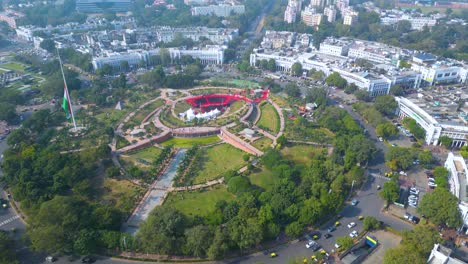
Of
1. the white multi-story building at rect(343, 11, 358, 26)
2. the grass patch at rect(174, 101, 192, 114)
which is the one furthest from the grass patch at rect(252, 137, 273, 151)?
the white multi-story building at rect(343, 11, 358, 26)

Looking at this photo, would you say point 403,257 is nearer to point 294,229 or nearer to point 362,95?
point 294,229

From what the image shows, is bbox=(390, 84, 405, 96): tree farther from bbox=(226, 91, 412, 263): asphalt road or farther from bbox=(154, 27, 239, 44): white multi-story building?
bbox=(154, 27, 239, 44): white multi-story building

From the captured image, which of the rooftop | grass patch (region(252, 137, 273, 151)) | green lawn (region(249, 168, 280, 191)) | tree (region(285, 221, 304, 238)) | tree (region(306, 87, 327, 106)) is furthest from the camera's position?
tree (region(306, 87, 327, 106))

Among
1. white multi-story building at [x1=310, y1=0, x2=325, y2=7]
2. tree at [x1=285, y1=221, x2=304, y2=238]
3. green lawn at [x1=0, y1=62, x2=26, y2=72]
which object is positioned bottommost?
tree at [x1=285, y1=221, x2=304, y2=238]

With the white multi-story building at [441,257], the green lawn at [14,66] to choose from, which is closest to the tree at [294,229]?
the white multi-story building at [441,257]

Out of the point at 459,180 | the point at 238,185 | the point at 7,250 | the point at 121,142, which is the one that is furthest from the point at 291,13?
the point at 7,250

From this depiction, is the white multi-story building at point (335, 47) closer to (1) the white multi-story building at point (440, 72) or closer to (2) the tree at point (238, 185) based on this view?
(1) the white multi-story building at point (440, 72)
